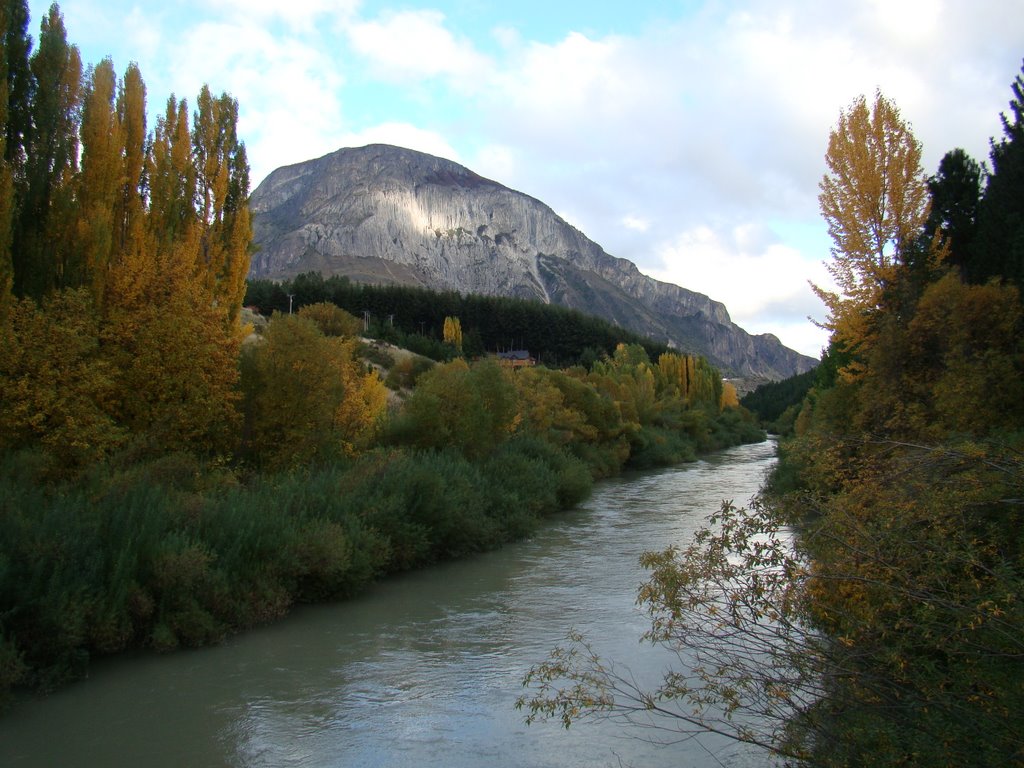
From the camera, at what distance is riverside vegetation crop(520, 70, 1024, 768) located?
14.6 ft

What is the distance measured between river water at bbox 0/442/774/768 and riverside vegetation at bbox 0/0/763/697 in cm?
61

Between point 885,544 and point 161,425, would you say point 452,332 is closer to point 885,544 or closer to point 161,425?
point 161,425

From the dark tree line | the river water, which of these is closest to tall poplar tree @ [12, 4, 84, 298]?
the river water

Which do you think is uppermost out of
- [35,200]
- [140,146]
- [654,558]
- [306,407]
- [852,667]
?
[140,146]

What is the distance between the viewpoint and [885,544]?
208 inches

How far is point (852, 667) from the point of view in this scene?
4.81 metres

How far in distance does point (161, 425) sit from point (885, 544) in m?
12.7

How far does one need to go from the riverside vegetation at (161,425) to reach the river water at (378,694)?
61 cm

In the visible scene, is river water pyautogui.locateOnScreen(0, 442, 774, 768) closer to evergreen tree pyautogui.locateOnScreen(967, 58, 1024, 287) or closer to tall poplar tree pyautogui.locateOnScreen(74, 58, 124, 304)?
tall poplar tree pyautogui.locateOnScreen(74, 58, 124, 304)

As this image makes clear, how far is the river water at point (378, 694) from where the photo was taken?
7121 millimetres

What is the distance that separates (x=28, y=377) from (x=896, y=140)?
1877 centimetres

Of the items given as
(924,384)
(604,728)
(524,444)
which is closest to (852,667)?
(604,728)

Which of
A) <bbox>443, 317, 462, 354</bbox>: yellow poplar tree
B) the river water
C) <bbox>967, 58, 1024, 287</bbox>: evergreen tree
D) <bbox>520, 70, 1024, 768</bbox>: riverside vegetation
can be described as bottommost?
the river water

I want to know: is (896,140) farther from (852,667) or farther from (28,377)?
(28,377)
